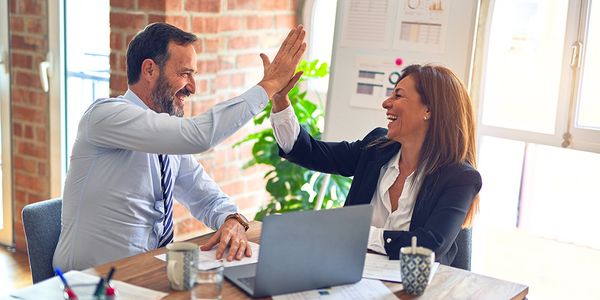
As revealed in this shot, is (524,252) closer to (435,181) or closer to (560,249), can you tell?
(560,249)

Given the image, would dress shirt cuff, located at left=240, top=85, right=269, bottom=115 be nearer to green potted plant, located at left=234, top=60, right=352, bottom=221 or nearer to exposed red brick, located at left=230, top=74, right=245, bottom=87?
green potted plant, located at left=234, top=60, right=352, bottom=221

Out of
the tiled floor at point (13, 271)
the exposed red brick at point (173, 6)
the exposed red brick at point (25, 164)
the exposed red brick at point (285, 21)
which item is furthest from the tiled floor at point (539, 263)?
the exposed red brick at point (25, 164)

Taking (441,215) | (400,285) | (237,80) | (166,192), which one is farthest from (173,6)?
(400,285)

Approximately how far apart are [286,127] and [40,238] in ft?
2.59

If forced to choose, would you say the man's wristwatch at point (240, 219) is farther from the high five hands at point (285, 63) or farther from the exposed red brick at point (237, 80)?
the exposed red brick at point (237, 80)

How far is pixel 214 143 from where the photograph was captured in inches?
84.5

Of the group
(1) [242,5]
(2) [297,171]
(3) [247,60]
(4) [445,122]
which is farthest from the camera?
(3) [247,60]

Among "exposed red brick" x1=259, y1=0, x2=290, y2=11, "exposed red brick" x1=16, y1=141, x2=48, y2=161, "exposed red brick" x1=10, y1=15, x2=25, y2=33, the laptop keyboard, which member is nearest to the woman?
the laptop keyboard

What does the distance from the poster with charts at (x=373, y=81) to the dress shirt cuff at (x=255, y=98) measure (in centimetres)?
114

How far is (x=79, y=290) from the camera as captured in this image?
1.67 meters

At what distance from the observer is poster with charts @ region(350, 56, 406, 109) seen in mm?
3215

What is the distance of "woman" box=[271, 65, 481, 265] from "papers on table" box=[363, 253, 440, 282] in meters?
0.17

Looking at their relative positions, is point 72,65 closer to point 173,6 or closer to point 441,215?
point 173,6

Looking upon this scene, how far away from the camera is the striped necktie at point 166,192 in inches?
90.7
